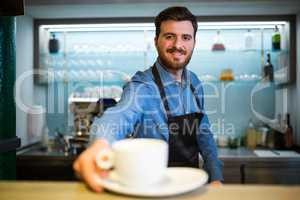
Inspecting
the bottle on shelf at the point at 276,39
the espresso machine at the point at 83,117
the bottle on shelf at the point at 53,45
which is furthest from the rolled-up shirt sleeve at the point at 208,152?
the bottle on shelf at the point at 53,45

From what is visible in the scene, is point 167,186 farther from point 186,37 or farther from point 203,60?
point 203,60

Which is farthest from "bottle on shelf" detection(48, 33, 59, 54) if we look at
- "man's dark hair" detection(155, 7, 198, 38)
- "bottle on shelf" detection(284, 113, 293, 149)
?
"bottle on shelf" detection(284, 113, 293, 149)

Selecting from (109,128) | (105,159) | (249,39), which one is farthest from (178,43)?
(249,39)

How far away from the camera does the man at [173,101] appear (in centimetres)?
81

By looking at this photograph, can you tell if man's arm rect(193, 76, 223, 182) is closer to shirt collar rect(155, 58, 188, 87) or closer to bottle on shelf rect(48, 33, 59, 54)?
shirt collar rect(155, 58, 188, 87)

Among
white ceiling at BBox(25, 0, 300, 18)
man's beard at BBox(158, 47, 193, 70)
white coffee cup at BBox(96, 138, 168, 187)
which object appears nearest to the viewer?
white coffee cup at BBox(96, 138, 168, 187)

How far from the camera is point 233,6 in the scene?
1435 millimetres

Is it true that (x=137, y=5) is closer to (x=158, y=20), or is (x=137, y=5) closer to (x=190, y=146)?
(x=158, y=20)

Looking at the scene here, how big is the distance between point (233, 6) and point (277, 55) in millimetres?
396

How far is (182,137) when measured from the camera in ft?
3.03

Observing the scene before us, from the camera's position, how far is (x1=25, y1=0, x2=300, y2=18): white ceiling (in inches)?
55.4

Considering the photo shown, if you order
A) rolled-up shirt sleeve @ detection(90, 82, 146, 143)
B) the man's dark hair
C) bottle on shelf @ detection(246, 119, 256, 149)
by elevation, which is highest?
the man's dark hair

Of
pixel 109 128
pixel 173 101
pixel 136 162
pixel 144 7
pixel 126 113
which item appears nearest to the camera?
pixel 136 162

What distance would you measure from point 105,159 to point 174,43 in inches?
25.7
